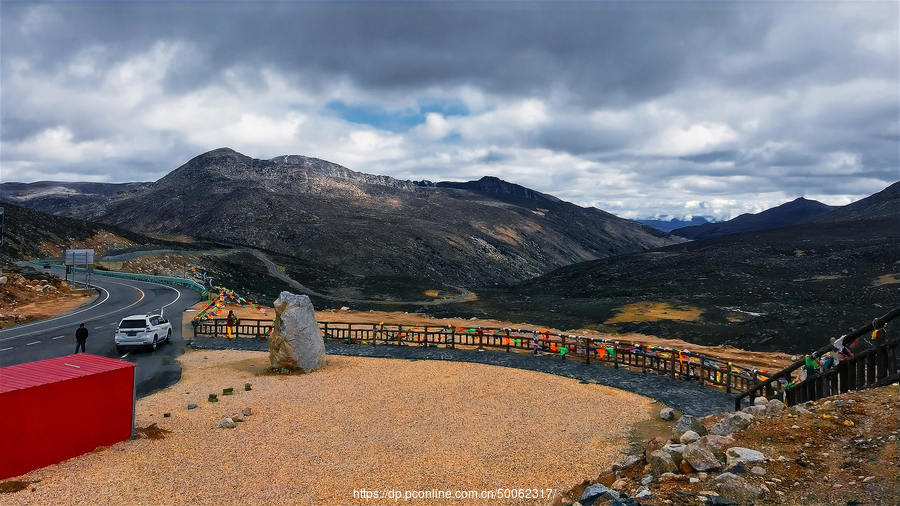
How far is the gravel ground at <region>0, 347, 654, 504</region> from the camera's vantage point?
10195mm

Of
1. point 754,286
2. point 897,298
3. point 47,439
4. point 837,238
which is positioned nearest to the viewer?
point 47,439

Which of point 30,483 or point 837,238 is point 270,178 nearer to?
point 837,238

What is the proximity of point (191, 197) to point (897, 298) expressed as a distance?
16813 centimetres

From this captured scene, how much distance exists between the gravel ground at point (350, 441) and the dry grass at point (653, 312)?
34.5 m

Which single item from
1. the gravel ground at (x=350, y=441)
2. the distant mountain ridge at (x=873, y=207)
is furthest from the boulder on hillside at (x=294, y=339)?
the distant mountain ridge at (x=873, y=207)

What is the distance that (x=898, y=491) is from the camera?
20.4ft

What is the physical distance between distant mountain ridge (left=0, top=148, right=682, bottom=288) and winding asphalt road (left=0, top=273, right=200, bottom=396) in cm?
5741

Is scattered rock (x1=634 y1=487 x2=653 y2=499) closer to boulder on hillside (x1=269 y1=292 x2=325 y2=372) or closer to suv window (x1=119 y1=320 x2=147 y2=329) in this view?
boulder on hillside (x1=269 y1=292 x2=325 y2=372)

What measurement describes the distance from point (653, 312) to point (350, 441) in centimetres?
4653

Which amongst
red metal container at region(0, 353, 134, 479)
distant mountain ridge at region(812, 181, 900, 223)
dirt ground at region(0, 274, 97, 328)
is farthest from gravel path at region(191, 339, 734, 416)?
distant mountain ridge at region(812, 181, 900, 223)

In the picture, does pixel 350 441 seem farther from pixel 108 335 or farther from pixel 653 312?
pixel 653 312

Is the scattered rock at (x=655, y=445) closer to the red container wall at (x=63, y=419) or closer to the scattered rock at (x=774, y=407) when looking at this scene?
the scattered rock at (x=774, y=407)

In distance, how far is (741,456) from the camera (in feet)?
25.0

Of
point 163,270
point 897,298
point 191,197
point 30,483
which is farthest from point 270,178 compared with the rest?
point 30,483
